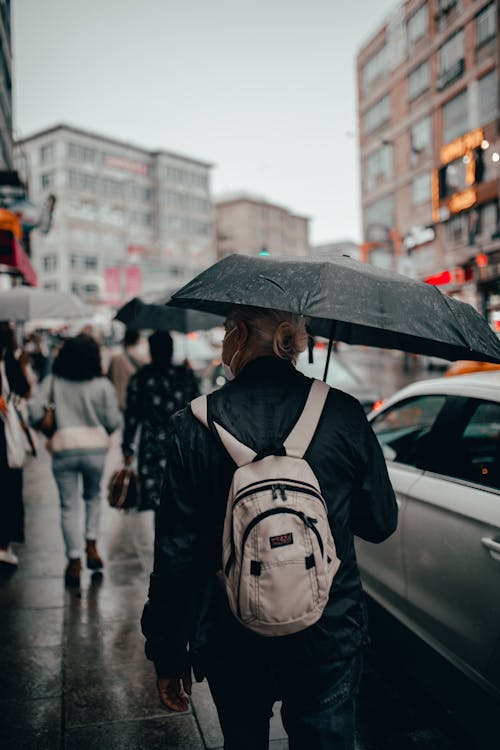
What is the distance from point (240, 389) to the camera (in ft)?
6.03

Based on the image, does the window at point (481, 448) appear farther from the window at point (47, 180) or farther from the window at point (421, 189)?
the window at point (47, 180)

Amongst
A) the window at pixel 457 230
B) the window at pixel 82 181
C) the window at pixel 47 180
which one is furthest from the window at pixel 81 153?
the window at pixel 457 230

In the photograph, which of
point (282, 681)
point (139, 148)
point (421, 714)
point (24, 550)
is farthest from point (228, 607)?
point (139, 148)

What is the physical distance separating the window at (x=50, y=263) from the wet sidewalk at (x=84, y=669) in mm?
71292

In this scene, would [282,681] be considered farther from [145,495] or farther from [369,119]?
[369,119]

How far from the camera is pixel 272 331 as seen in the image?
195cm

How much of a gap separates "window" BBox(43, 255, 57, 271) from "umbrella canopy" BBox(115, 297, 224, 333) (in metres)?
70.9

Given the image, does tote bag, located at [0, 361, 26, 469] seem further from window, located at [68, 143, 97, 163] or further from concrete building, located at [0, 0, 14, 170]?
window, located at [68, 143, 97, 163]

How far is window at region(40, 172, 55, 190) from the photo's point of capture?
73812 millimetres

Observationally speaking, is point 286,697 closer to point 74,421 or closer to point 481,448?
point 481,448

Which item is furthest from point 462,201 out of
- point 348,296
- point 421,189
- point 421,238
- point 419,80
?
point 348,296

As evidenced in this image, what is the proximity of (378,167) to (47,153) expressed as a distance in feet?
157

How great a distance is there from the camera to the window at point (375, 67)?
39031mm

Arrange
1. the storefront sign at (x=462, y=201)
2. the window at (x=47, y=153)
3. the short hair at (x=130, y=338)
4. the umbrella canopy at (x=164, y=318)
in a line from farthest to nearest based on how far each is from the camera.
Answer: the window at (x=47, y=153) → the storefront sign at (x=462, y=201) → the short hair at (x=130, y=338) → the umbrella canopy at (x=164, y=318)
